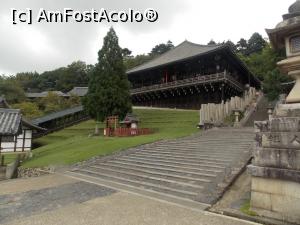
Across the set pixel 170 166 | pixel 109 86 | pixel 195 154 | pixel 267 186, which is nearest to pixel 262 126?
pixel 267 186

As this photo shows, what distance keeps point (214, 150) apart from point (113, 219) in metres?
7.83

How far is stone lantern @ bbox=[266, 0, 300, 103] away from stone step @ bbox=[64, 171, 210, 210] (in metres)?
3.76

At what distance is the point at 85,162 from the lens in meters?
14.2

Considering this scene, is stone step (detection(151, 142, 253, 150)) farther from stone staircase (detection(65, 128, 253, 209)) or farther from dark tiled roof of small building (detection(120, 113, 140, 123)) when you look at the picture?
dark tiled roof of small building (detection(120, 113, 140, 123))

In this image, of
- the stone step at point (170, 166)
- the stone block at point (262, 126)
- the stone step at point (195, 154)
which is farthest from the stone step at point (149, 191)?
the stone step at point (195, 154)

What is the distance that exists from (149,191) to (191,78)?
24200 mm

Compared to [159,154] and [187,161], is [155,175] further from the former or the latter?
[159,154]

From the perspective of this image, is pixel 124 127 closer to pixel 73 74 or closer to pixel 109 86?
pixel 109 86

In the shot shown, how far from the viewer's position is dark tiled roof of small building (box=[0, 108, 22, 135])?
48.7ft

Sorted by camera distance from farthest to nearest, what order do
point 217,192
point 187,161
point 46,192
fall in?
point 187,161, point 46,192, point 217,192

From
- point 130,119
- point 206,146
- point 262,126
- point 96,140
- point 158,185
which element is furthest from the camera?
point 130,119

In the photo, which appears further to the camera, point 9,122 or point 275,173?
point 9,122

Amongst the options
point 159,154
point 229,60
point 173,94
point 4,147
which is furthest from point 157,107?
point 159,154

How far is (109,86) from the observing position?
25719 millimetres
